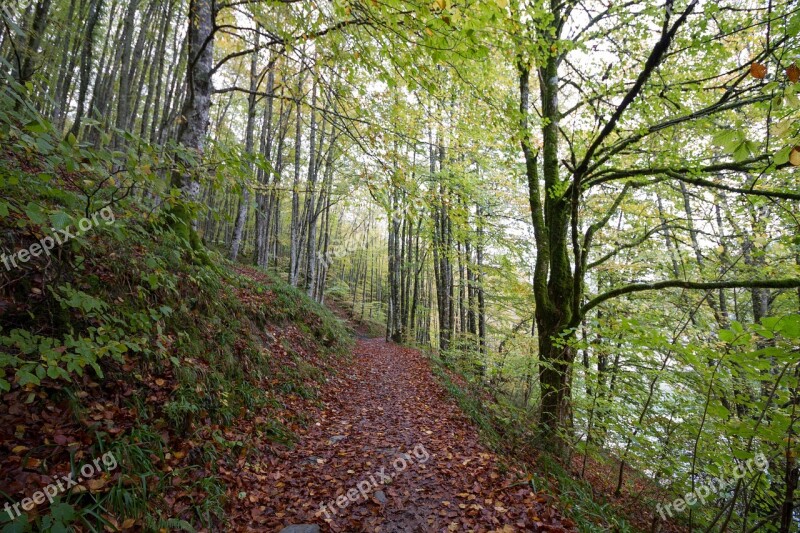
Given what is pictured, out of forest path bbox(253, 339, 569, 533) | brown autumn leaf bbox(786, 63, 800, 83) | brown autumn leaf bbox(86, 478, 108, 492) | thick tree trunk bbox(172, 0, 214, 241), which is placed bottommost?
forest path bbox(253, 339, 569, 533)

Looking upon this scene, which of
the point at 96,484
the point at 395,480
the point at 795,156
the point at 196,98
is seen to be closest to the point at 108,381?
the point at 96,484

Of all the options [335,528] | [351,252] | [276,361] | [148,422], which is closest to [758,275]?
[335,528]

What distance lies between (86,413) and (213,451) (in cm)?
127

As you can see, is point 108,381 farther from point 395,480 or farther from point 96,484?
point 395,480

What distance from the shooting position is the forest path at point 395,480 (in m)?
3.45

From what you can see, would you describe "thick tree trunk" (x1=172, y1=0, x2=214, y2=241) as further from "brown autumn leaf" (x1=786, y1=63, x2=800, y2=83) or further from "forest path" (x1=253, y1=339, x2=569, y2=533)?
"brown autumn leaf" (x1=786, y1=63, x2=800, y2=83)

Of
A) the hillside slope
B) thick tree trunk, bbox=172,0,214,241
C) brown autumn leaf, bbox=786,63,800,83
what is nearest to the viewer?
brown autumn leaf, bbox=786,63,800,83

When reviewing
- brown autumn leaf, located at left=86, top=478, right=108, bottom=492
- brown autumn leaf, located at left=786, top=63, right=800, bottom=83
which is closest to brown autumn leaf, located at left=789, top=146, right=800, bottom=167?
brown autumn leaf, located at left=786, top=63, right=800, bottom=83

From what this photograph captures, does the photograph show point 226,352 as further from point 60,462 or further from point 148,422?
point 60,462

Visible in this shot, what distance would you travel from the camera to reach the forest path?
3.45 meters

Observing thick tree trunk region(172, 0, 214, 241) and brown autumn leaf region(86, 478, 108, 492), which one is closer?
brown autumn leaf region(86, 478, 108, 492)

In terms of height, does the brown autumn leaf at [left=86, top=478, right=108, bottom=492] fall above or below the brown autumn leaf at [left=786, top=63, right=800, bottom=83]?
below

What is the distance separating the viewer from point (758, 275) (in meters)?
7.13

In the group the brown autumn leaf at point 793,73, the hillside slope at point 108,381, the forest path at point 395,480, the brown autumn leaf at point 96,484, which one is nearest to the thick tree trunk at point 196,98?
the hillside slope at point 108,381
